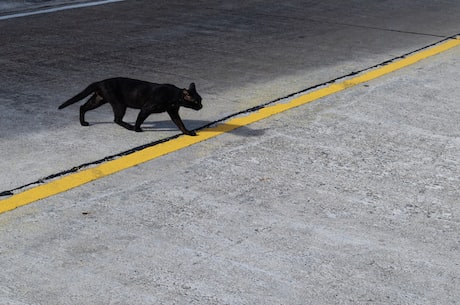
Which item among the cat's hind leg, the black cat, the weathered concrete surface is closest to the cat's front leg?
the black cat

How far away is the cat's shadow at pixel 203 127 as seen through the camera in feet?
23.0

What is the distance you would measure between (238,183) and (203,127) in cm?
128

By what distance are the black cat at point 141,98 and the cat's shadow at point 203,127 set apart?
18cm

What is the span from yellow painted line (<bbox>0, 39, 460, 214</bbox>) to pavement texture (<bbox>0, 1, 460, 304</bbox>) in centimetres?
9

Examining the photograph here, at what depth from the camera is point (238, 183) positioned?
594 centimetres

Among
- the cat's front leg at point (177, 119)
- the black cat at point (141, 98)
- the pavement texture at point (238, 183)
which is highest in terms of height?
the black cat at point (141, 98)

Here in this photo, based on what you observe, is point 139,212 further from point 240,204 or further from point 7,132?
point 7,132

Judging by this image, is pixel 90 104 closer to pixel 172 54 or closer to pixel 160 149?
pixel 160 149

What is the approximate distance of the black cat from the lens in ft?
22.1

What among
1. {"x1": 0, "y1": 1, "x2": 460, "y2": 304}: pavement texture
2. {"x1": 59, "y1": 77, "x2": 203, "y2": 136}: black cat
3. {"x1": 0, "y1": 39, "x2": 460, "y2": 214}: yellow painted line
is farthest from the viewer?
{"x1": 59, "y1": 77, "x2": 203, "y2": 136}: black cat

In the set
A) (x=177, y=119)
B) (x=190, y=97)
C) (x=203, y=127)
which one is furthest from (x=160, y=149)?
(x=203, y=127)

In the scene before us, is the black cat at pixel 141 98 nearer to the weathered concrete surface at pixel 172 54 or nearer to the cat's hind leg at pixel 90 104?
the cat's hind leg at pixel 90 104

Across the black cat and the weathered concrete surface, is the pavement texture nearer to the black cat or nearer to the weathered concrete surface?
the weathered concrete surface

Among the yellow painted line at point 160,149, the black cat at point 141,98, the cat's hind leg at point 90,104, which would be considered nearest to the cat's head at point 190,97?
the black cat at point 141,98
